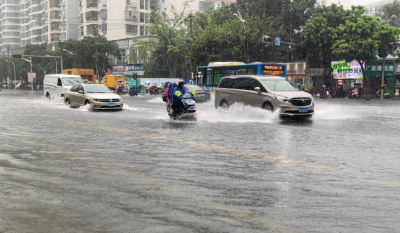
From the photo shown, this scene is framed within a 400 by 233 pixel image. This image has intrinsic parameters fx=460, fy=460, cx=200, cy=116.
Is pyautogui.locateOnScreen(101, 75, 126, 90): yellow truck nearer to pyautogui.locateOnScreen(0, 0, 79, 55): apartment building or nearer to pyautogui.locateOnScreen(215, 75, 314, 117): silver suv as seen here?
pyautogui.locateOnScreen(215, 75, 314, 117): silver suv

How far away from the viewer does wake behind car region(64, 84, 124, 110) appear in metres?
22.1

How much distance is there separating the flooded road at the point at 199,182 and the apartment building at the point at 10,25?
153 metres

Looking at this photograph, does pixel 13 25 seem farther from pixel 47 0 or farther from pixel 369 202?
pixel 369 202

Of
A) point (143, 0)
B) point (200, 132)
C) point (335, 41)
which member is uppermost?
point (143, 0)

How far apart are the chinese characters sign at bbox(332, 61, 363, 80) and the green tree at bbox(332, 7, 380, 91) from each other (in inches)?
153

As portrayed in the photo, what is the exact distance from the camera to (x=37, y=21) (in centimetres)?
12256

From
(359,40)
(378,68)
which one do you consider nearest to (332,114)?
(359,40)

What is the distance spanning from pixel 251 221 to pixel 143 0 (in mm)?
90289

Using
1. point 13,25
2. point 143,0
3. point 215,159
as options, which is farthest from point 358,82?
point 13,25

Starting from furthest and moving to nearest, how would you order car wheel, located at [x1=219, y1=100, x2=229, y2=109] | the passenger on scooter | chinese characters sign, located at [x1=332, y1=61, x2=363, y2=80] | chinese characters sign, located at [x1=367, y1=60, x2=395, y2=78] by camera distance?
chinese characters sign, located at [x1=332, y1=61, x2=363, y2=80] < chinese characters sign, located at [x1=367, y1=60, x2=395, y2=78] < car wheel, located at [x1=219, y1=100, x2=229, y2=109] < the passenger on scooter

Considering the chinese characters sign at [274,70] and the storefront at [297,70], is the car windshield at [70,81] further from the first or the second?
the storefront at [297,70]

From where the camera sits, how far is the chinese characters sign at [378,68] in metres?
46.1

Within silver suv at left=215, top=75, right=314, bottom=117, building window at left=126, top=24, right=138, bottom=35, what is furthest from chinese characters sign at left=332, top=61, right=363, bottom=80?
building window at left=126, top=24, right=138, bottom=35

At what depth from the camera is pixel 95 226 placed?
4617 mm
